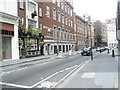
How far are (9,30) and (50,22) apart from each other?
54.4ft

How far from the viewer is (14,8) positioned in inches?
1038

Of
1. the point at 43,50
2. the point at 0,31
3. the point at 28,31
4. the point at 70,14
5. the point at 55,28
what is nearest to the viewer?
the point at 0,31

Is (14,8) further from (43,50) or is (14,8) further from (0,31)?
(43,50)

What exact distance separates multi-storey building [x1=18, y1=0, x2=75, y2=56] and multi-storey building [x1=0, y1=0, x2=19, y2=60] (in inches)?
90.5

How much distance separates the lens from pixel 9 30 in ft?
81.9

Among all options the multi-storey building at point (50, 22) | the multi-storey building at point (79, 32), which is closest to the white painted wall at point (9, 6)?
the multi-storey building at point (50, 22)

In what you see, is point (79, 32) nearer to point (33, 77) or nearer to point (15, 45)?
point (15, 45)

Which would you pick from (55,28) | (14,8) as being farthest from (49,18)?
(14,8)

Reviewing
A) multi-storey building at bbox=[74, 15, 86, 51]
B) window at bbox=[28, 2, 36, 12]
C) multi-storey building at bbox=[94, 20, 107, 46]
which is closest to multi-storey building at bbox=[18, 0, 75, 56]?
window at bbox=[28, 2, 36, 12]

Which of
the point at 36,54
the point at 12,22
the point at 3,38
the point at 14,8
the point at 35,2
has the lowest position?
the point at 36,54

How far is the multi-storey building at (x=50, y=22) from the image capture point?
1202 inches

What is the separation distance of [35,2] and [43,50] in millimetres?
8585

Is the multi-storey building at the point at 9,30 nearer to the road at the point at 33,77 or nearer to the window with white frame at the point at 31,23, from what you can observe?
the window with white frame at the point at 31,23

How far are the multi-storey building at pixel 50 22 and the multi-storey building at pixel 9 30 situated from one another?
2.30 metres
